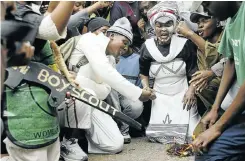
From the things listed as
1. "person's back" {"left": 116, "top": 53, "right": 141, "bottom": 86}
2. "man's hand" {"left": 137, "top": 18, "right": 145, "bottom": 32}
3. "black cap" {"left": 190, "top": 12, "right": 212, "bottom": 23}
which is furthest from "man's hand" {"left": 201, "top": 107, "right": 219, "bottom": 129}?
"man's hand" {"left": 137, "top": 18, "right": 145, "bottom": 32}

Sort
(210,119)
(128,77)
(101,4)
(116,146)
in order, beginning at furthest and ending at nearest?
1. (101,4)
2. (128,77)
3. (116,146)
4. (210,119)

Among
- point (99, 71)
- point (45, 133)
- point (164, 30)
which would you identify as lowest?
point (45, 133)

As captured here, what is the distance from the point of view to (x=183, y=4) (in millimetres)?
4984

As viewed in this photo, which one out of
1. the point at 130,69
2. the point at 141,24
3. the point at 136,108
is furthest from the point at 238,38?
the point at 141,24

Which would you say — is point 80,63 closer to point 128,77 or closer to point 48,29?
point 128,77

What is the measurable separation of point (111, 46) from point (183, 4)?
3.91 feet

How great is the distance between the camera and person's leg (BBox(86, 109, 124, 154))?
4121mm

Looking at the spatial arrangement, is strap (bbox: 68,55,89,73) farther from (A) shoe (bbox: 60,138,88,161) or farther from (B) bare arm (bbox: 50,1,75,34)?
(B) bare arm (bbox: 50,1,75,34)

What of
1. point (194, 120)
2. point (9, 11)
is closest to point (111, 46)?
point (194, 120)

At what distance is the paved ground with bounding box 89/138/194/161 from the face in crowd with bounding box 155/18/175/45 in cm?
98

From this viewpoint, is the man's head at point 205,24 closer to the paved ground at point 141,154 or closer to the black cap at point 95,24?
the black cap at point 95,24

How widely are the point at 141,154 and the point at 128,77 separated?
0.95 meters

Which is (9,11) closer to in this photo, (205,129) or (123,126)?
(205,129)

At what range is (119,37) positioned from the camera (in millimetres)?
4348
